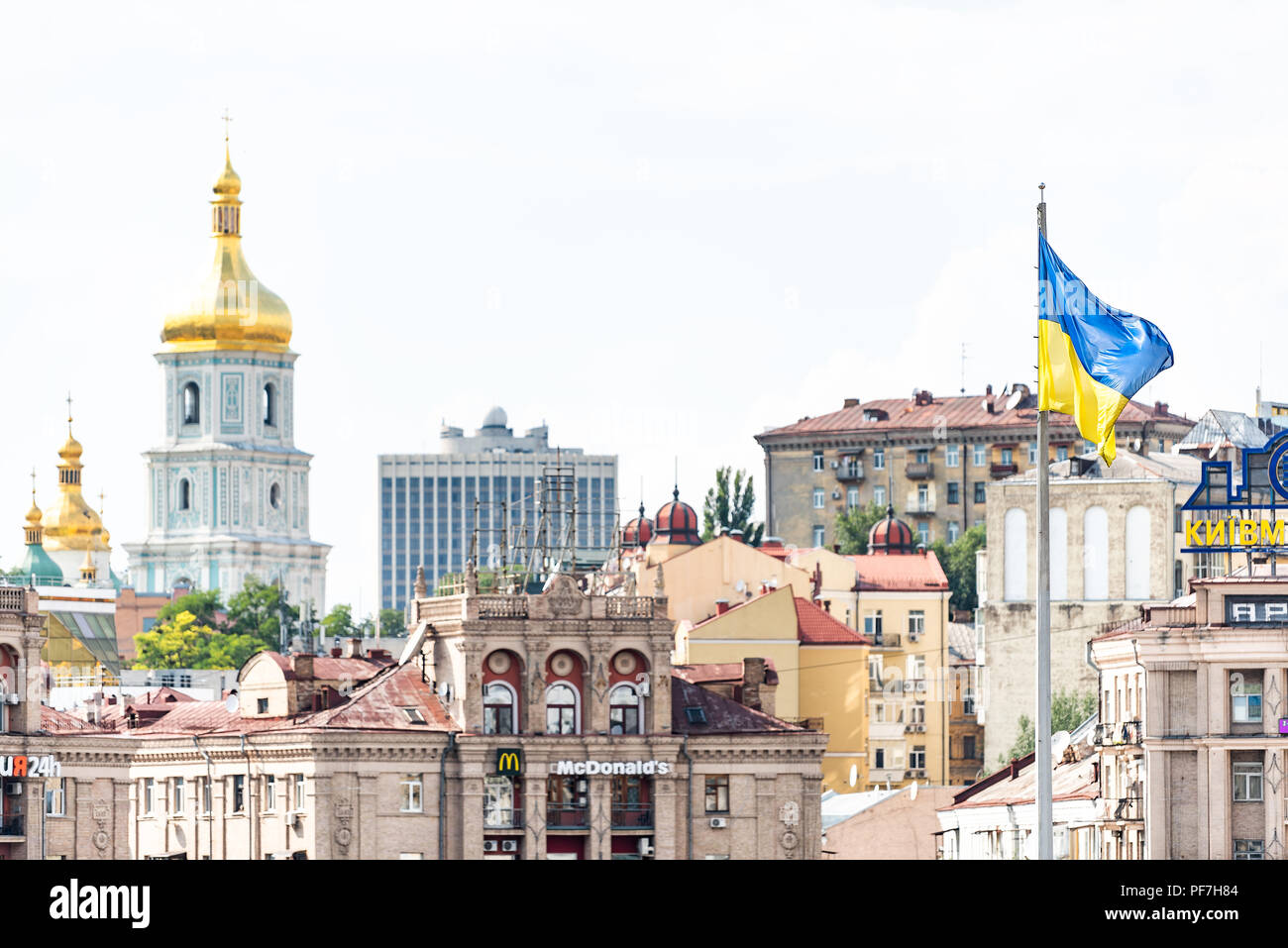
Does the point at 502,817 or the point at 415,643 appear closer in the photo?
the point at 502,817

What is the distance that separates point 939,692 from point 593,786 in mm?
49829

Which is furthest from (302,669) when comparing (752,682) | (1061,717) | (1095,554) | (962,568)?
(962,568)

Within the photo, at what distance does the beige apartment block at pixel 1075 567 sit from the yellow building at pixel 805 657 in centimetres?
593

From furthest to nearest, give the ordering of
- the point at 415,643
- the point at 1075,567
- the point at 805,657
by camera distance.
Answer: the point at 1075,567, the point at 805,657, the point at 415,643

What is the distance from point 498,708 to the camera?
378ft

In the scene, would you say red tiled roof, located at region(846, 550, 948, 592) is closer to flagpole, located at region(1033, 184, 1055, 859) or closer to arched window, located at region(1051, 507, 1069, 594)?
arched window, located at region(1051, 507, 1069, 594)

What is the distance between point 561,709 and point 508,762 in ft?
11.9

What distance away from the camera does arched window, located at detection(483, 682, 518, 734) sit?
11481 cm

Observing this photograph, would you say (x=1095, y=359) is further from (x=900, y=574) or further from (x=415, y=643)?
(x=900, y=574)

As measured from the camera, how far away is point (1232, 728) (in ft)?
318

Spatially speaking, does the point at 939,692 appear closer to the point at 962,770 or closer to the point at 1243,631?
the point at 962,770

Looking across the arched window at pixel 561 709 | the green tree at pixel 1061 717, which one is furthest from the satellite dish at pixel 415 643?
the green tree at pixel 1061 717

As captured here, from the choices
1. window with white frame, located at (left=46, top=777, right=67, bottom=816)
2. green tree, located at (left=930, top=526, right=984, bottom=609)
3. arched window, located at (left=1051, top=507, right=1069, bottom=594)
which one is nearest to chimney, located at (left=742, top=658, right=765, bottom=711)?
window with white frame, located at (left=46, top=777, right=67, bottom=816)
